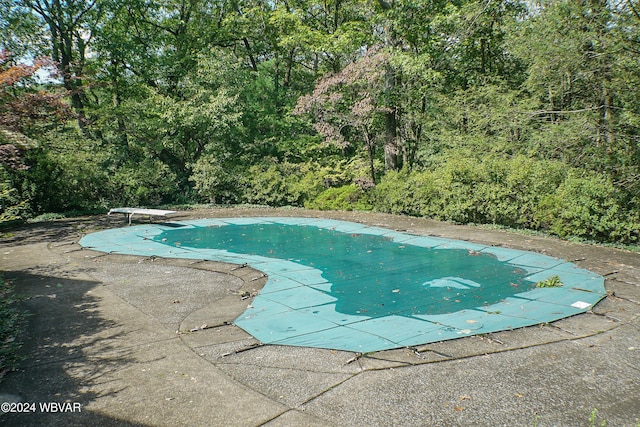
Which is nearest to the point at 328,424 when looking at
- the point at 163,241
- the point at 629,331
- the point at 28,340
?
the point at 28,340

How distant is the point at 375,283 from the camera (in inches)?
233

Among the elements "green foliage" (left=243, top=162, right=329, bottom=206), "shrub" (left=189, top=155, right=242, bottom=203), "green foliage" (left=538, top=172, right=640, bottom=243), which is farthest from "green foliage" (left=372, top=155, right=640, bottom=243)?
"shrub" (left=189, top=155, right=242, bottom=203)

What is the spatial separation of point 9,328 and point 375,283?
4.24 metres

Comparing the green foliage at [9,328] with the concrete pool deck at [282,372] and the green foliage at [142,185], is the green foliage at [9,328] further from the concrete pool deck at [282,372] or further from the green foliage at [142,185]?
the green foliage at [142,185]

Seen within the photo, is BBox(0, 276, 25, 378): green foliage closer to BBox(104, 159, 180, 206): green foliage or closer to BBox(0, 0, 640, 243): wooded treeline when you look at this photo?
BBox(0, 0, 640, 243): wooded treeline

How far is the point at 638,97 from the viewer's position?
9.02m

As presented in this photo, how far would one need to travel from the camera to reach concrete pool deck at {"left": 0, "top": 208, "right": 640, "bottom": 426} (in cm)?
263

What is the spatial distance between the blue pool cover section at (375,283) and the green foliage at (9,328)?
1935 mm

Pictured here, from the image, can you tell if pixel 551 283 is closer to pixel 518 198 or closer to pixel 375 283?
pixel 375 283

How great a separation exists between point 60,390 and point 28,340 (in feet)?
3.96

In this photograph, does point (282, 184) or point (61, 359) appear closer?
point (61, 359)

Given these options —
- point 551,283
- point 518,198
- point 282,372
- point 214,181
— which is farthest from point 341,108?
point 282,372

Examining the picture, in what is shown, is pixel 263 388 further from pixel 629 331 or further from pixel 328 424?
pixel 629 331

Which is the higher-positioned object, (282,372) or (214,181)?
(214,181)
